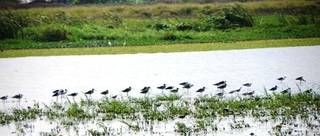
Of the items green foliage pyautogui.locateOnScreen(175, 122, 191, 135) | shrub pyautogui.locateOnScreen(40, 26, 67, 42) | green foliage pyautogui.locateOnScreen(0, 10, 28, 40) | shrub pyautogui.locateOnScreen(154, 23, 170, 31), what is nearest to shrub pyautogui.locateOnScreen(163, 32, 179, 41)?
shrub pyautogui.locateOnScreen(154, 23, 170, 31)

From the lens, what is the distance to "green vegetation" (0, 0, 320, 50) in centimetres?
2047

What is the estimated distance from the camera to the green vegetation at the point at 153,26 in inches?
806

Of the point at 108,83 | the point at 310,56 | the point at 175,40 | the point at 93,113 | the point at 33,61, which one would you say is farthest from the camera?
the point at 175,40

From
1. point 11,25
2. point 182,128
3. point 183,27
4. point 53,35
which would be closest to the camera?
point 182,128

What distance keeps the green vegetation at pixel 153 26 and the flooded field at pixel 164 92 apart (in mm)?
3740

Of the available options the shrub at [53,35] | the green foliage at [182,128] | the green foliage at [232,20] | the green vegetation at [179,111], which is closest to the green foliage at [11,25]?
the shrub at [53,35]

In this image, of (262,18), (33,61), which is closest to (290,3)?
(262,18)

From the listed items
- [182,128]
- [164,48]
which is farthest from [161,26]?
[182,128]

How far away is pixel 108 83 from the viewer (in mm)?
12180

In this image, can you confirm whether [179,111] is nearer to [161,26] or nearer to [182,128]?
[182,128]

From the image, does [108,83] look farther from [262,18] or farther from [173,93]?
[262,18]

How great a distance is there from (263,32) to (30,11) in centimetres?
1229

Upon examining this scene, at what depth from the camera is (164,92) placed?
10734 millimetres

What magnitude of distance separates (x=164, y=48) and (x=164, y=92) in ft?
24.3
